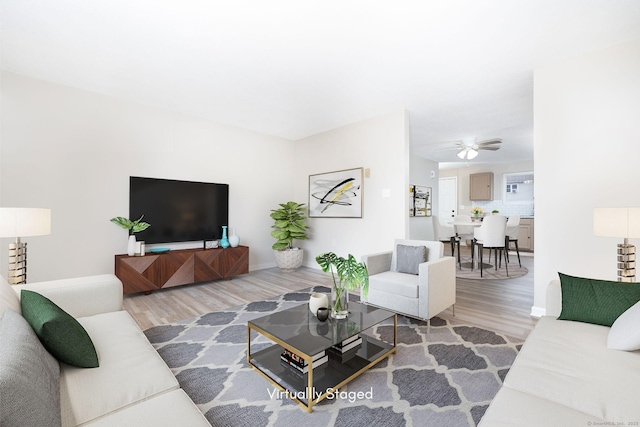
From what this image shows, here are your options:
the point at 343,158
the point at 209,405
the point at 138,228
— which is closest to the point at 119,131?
the point at 138,228

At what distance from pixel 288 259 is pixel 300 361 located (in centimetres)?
341

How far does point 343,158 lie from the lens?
506 cm

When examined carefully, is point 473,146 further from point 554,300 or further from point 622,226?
point 554,300

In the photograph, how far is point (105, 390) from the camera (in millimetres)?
1164

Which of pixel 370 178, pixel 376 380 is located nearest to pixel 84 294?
pixel 376 380

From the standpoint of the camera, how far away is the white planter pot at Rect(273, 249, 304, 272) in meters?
5.23

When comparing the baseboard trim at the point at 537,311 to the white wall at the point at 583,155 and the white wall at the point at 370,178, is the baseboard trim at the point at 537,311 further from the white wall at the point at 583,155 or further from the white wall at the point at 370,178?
the white wall at the point at 370,178

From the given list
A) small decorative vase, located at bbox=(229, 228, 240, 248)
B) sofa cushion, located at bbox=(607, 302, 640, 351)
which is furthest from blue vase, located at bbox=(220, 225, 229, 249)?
sofa cushion, located at bbox=(607, 302, 640, 351)

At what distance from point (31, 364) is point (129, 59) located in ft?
9.71

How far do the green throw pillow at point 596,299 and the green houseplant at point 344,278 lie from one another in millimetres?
1287

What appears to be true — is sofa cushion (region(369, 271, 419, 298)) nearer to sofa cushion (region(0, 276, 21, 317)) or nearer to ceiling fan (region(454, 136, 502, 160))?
sofa cushion (region(0, 276, 21, 317))

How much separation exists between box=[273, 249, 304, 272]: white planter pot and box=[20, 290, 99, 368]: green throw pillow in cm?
387

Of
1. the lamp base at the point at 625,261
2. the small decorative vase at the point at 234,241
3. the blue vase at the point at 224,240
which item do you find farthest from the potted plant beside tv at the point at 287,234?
the lamp base at the point at 625,261

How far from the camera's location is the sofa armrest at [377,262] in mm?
3189
